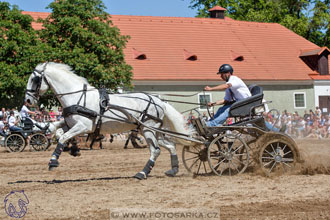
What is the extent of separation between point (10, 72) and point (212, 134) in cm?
1605

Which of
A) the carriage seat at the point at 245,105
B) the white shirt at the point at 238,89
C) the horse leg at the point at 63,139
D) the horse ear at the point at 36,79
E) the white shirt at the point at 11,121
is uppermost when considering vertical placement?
the horse ear at the point at 36,79

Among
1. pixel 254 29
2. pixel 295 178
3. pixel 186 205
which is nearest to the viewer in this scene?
pixel 186 205

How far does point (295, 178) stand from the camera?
9.35 metres

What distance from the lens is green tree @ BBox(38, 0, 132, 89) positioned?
25.4 meters

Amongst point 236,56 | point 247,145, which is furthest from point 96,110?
point 236,56

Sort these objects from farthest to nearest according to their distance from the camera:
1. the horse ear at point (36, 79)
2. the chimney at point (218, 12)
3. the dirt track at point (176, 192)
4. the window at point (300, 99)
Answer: the chimney at point (218, 12)
the window at point (300, 99)
the horse ear at point (36, 79)
the dirt track at point (176, 192)

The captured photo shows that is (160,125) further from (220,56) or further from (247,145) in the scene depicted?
(220,56)

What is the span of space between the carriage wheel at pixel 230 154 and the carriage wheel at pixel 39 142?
1066 centimetres

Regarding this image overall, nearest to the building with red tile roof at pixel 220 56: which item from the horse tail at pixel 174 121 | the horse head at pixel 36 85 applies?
the horse tail at pixel 174 121

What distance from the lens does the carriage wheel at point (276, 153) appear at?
968 centimetres

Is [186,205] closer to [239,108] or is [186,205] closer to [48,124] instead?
[239,108]

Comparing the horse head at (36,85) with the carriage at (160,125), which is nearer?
the carriage at (160,125)

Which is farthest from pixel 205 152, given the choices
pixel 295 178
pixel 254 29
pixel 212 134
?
pixel 254 29

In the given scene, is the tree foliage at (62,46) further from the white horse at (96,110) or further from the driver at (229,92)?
the driver at (229,92)
